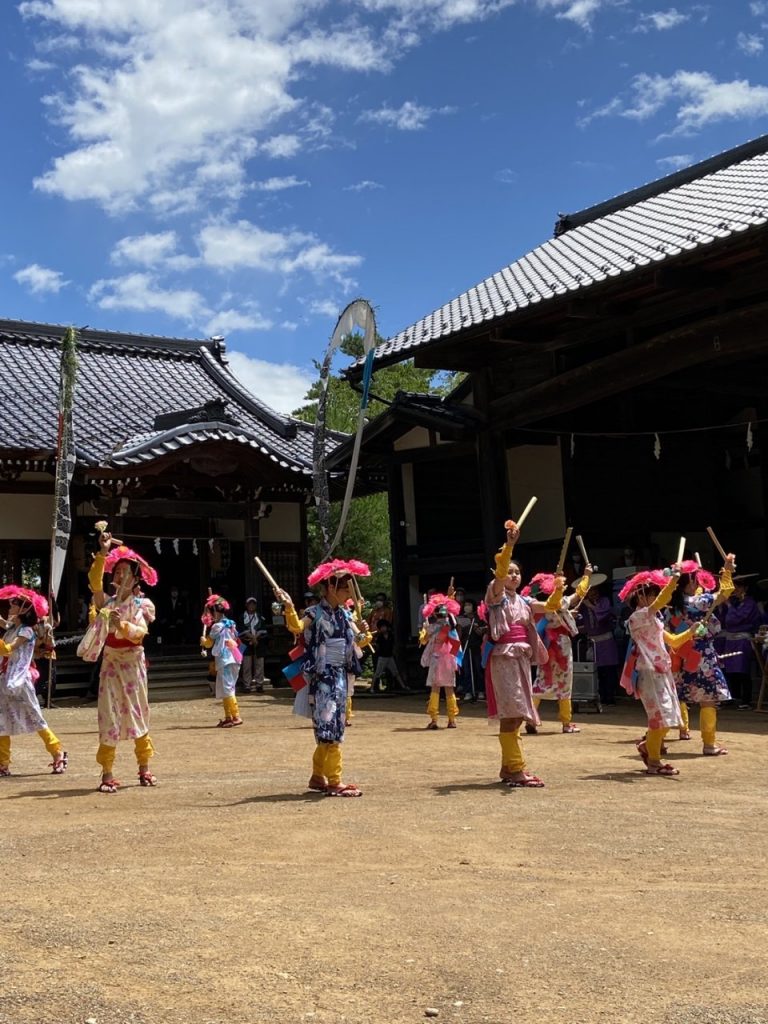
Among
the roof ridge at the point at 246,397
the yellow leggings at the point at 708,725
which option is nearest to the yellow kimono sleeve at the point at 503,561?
the yellow leggings at the point at 708,725

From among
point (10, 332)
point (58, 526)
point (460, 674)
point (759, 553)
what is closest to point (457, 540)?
point (460, 674)

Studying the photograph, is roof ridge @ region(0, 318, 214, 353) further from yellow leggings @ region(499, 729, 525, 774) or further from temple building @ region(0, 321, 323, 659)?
yellow leggings @ region(499, 729, 525, 774)

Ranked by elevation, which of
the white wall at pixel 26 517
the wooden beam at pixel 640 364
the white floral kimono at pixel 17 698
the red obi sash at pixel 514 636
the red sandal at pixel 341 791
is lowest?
the red sandal at pixel 341 791

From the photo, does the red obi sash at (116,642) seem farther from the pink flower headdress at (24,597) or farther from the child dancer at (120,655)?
the pink flower headdress at (24,597)

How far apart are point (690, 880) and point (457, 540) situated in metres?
12.1

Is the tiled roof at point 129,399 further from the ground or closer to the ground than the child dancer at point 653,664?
further from the ground

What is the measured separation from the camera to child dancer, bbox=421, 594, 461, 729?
39.8ft

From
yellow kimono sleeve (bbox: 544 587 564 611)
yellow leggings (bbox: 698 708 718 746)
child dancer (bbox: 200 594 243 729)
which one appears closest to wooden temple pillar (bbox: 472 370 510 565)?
child dancer (bbox: 200 594 243 729)

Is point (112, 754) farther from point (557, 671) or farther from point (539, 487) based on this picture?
point (539, 487)

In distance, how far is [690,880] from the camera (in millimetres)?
4996

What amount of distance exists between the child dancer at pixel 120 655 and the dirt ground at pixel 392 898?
1.16 ft

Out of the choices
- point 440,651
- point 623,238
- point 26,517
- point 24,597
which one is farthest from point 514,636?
point 26,517

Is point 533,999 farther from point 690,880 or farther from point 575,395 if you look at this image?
point 575,395

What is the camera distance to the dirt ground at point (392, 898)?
3.56 meters
